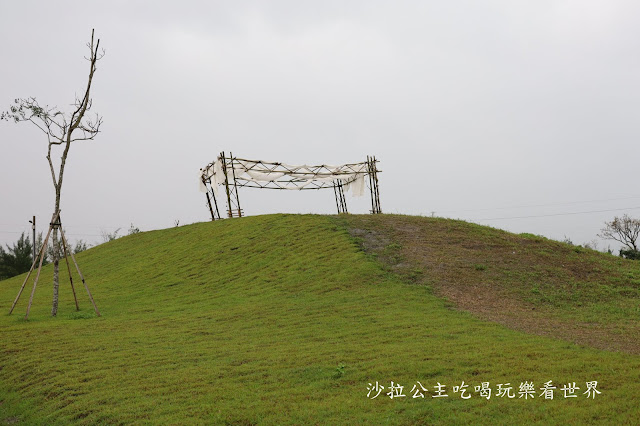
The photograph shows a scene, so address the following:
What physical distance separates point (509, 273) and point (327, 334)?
26.5 ft

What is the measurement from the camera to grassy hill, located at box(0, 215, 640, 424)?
261 inches

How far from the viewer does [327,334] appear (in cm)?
1088

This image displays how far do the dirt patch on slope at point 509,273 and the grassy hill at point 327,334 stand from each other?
10cm

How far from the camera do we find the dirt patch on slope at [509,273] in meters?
11.3

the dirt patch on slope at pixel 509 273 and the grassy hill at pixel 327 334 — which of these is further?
the dirt patch on slope at pixel 509 273

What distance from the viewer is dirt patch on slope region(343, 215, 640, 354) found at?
11.3 metres

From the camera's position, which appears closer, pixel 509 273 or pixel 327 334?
pixel 327 334

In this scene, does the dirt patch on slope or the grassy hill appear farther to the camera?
the dirt patch on slope

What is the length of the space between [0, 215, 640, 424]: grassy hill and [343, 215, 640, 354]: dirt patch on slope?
0.32 feet

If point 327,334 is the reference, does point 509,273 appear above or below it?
above

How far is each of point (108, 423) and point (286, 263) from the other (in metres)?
12.6

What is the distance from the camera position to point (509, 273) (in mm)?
16234

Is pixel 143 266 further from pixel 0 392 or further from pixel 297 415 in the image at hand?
pixel 297 415

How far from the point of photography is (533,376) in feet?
22.9
